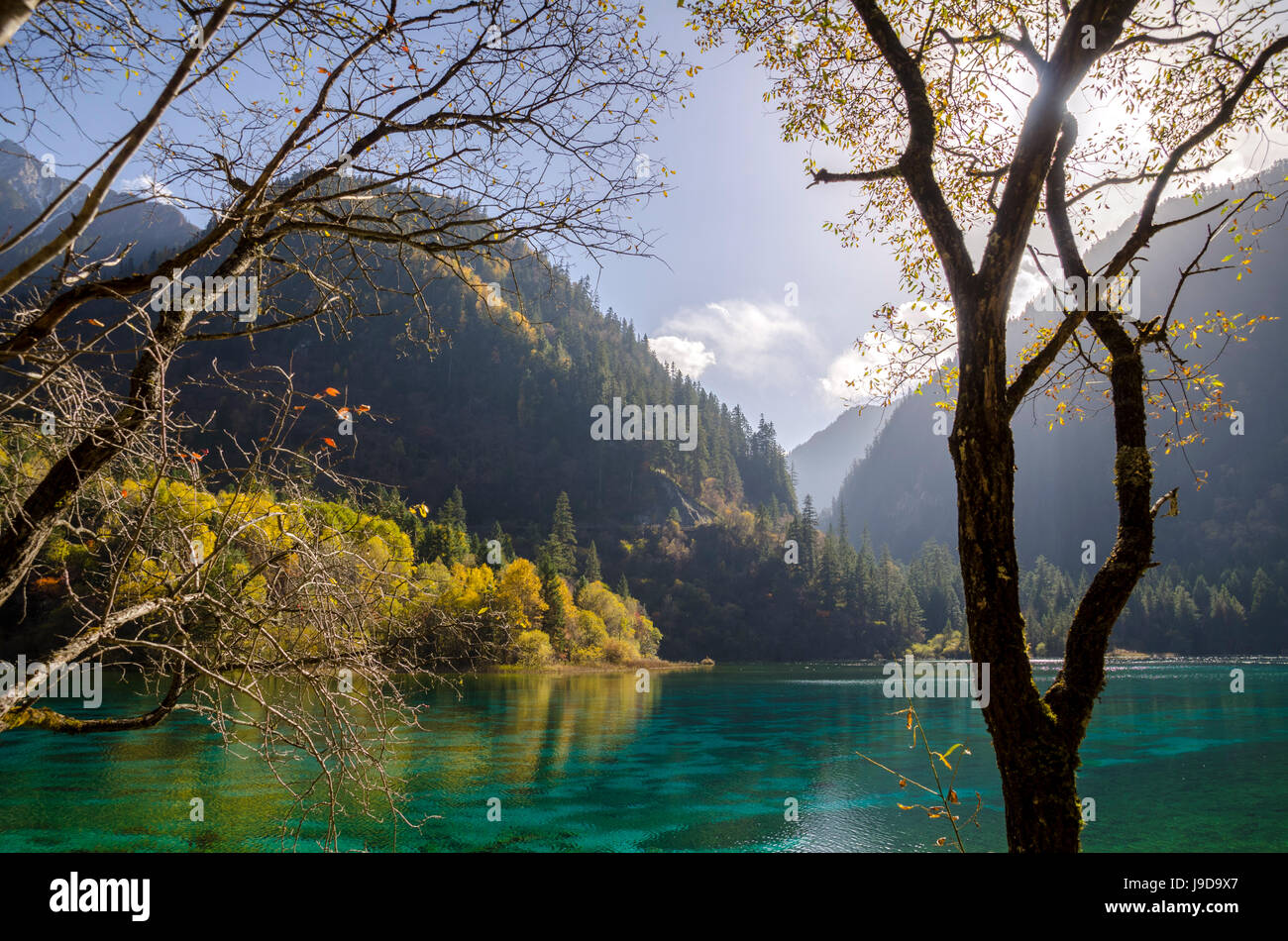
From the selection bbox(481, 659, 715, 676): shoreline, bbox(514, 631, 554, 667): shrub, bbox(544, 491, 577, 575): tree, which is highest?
bbox(544, 491, 577, 575): tree

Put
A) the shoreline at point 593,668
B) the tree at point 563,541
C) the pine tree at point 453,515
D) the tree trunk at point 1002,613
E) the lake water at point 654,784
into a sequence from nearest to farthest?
the tree trunk at point 1002,613
the lake water at point 654,784
the shoreline at point 593,668
the pine tree at point 453,515
the tree at point 563,541

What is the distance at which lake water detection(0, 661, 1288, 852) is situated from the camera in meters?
14.3

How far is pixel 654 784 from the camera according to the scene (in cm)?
1917

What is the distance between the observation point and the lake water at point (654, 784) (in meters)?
14.3

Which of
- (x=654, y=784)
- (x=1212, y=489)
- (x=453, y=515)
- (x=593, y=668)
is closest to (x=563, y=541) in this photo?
(x=453, y=515)

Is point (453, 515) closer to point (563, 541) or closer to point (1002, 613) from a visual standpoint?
point (563, 541)

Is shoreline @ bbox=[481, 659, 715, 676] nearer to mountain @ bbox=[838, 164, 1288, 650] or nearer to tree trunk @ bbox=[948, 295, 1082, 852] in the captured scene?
tree trunk @ bbox=[948, 295, 1082, 852]

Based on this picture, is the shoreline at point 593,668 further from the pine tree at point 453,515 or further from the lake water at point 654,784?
the lake water at point 654,784

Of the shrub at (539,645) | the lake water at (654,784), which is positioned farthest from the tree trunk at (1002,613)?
the shrub at (539,645)

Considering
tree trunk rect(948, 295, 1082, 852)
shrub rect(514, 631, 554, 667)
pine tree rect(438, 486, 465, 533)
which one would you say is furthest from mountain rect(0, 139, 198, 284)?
pine tree rect(438, 486, 465, 533)

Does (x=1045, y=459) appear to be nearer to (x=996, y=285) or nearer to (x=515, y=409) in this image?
(x=515, y=409)

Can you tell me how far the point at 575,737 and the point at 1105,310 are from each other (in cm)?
2462

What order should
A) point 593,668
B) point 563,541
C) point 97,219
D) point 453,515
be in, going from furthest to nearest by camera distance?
point 563,541 < point 453,515 < point 593,668 < point 97,219
